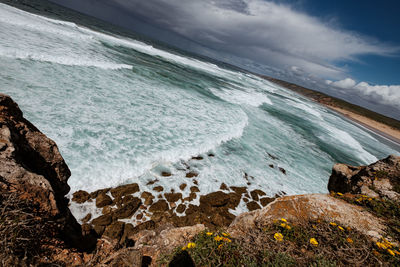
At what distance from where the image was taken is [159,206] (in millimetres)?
6262

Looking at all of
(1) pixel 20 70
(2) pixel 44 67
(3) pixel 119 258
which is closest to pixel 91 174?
(3) pixel 119 258

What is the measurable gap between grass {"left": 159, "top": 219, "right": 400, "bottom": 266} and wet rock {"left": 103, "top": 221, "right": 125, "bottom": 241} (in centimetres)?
282

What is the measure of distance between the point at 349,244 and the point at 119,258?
3750mm

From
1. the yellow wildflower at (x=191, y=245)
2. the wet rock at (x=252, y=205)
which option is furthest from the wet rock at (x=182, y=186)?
the yellow wildflower at (x=191, y=245)

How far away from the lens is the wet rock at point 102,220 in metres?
5.13

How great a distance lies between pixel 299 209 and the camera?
12.5 ft

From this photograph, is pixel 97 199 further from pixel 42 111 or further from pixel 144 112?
pixel 144 112

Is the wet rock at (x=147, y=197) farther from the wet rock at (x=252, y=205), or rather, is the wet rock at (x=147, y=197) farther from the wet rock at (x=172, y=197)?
the wet rock at (x=252, y=205)

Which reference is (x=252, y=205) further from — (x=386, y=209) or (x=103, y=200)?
(x=103, y=200)

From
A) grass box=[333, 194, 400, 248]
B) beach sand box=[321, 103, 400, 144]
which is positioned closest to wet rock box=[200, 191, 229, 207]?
grass box=[333, 194, 400, 248]

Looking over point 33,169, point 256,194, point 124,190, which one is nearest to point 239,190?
point 256,194

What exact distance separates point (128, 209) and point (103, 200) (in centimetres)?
86

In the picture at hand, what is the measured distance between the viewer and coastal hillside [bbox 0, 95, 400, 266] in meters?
2.41

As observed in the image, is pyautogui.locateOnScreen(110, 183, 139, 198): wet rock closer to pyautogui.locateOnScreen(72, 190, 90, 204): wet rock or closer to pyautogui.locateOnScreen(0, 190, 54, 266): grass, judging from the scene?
pyautogui.locateOnScreen(72, 190, 90, 204): wet rock
